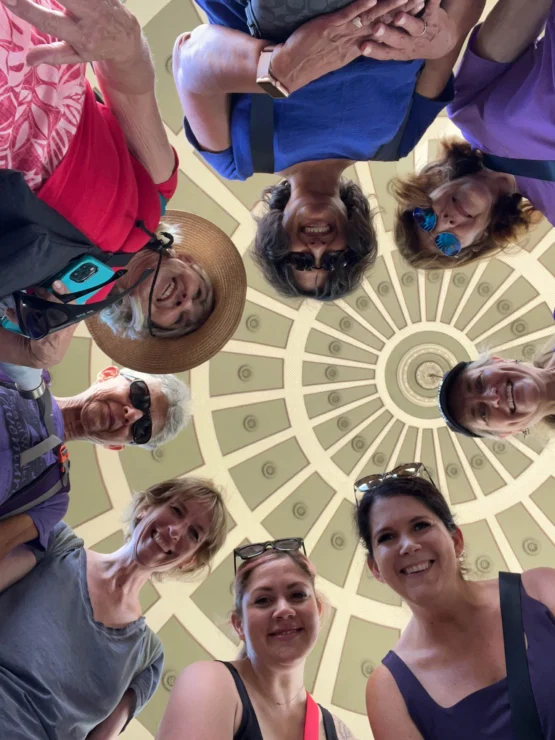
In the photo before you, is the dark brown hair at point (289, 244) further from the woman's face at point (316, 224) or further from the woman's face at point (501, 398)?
the woman's face at point (501, 398)

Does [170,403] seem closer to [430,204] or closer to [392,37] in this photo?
[430,204]

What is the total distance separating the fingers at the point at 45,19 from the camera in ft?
7.32

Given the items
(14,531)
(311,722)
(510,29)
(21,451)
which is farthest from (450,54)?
(311,722)

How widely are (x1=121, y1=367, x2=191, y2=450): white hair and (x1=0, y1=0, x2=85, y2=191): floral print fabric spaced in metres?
3.49

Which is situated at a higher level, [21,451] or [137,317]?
[137,317]

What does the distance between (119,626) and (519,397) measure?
3973mm

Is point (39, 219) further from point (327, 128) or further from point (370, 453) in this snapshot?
point (370, 453)

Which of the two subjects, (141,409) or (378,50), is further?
(141,409)

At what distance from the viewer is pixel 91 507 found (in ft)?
36.2

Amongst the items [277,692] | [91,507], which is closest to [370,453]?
[91,507]

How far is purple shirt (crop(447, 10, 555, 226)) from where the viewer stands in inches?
142

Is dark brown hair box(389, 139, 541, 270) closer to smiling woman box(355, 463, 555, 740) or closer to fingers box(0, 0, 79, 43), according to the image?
smiling woman box(355, 463, 555, 740)

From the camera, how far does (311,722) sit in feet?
14.5

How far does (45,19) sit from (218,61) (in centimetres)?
144
